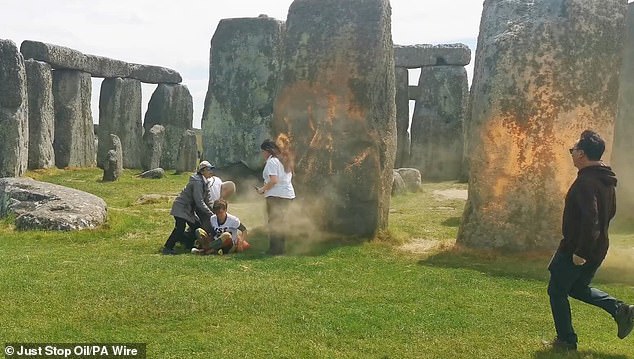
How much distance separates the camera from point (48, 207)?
995 centimetres

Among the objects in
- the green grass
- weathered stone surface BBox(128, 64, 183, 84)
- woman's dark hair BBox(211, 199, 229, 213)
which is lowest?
the green grass

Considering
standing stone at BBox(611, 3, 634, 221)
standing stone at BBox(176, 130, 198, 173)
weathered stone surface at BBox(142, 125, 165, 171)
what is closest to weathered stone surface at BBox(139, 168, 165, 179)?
standing stone at BBox(176, 130, 198, 173)

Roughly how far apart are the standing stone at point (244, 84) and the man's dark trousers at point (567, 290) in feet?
41.8

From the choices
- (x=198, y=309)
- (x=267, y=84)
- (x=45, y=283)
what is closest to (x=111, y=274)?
(x=45, y=283)

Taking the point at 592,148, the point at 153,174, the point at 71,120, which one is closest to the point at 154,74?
the point at 71,120

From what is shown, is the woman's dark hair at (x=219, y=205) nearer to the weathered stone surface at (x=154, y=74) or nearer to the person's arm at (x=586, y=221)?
the person's arm at (x=586, y=221)

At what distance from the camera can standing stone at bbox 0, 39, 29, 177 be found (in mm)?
15242

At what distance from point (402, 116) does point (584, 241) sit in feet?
67.5

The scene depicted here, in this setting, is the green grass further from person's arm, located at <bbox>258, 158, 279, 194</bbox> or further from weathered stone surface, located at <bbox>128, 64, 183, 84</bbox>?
weathered stone surface, located at <bbox>128, 64, 183, 84</bbox>

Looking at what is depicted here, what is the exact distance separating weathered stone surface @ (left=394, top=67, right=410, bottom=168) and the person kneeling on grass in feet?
53.2

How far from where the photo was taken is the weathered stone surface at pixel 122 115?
24.3 m

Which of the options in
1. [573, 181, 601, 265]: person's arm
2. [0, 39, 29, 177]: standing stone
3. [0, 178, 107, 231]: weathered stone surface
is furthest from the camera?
[0, 39, 29, 177]: standing stone

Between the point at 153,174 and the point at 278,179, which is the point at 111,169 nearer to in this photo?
Answer: the point at 153,174

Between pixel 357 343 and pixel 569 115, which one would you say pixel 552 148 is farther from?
pixel 357 343
